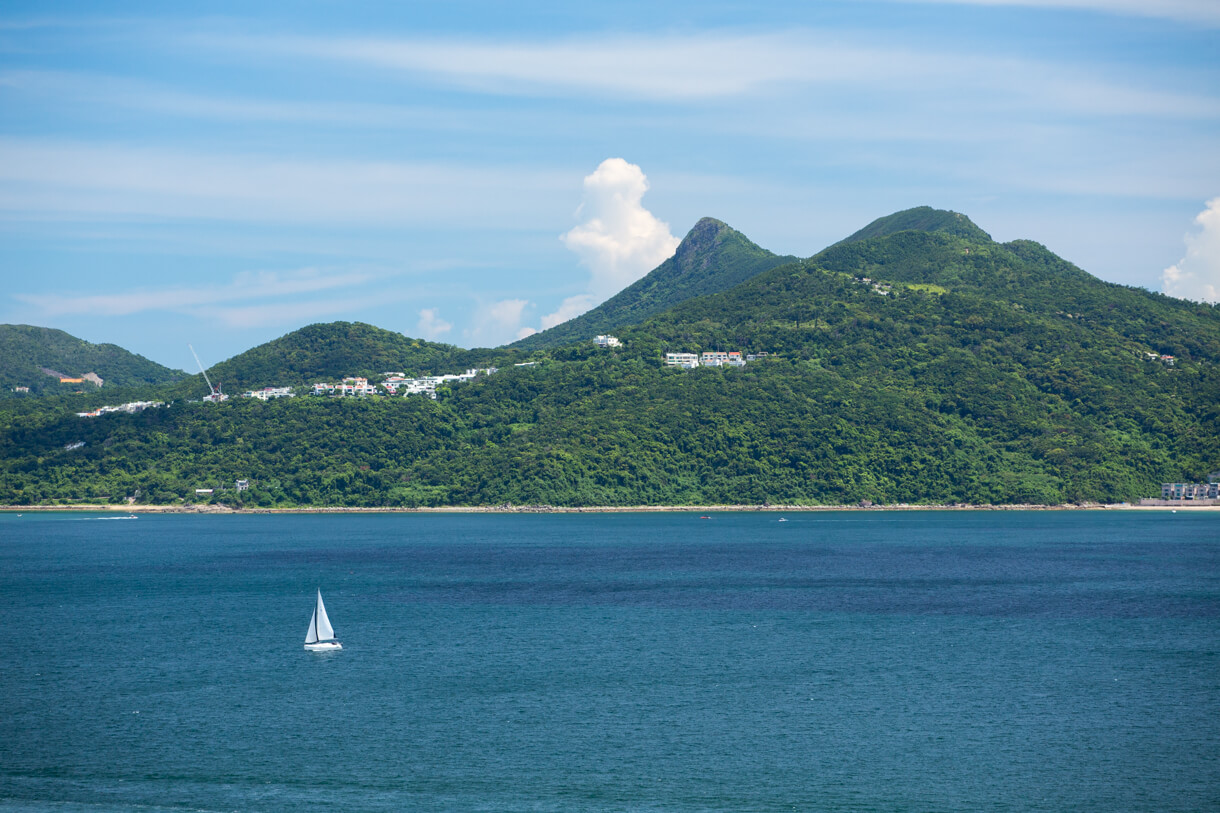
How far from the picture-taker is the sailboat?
63.3 metres

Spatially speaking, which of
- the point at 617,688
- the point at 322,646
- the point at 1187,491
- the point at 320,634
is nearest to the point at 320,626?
the point at 320,634

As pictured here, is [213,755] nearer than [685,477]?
Yes

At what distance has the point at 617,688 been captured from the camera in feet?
172

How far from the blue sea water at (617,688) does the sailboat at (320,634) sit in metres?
1.45

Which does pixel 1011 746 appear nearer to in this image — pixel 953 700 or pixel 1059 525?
pixel 953 700

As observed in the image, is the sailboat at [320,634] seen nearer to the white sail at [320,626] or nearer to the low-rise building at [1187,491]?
the white sail at [320,626]

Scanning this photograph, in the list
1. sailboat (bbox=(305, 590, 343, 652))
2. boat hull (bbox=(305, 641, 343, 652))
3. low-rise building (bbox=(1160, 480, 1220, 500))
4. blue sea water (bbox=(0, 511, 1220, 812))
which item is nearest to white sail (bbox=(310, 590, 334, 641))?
sailboat (bbox=(305, 590, 343, 652))

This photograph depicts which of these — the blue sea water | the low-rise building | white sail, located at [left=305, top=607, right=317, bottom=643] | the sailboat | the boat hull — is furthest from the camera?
the low-rise building

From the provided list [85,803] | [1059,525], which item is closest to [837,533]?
[1059,525]

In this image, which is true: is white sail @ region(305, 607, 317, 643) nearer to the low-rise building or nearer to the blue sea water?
the blue sea water

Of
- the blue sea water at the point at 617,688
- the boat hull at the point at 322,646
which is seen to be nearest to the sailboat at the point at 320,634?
the boat hull at the point at 322,646

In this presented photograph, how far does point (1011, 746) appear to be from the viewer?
139 feet

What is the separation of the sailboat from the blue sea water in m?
Answer: 1.45

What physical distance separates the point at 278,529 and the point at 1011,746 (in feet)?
481
